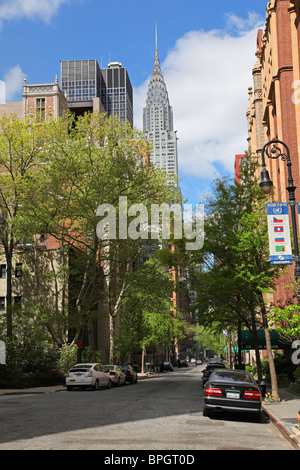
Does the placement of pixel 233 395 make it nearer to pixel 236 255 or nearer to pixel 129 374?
pixel 236 255

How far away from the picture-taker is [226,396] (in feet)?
44.6

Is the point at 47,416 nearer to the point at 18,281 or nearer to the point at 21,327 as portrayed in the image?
the point at 21,327

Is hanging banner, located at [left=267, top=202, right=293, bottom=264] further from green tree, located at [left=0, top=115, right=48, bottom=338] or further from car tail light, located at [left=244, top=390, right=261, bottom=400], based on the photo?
green tree, located at [left=0, top=115, right=48, bottom=338]

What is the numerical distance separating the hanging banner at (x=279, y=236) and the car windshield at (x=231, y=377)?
356 cm

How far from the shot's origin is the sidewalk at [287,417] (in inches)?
407

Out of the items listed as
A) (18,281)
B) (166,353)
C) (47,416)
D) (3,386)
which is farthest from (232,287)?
(166,353)

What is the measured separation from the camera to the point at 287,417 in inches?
554

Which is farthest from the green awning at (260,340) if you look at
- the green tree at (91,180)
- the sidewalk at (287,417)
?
the sidewalk at (287,417)

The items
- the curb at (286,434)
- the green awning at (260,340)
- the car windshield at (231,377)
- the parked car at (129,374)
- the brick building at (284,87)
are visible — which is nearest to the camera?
the curb at (286,434)

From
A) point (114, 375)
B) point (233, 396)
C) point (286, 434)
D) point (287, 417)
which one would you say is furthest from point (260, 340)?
point (286, 434)

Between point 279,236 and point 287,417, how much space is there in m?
5.37

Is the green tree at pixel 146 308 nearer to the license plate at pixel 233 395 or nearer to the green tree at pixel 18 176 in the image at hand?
the green tree at pixel 18 176

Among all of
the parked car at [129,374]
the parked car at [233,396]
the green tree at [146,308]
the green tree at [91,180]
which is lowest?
the parked car at [129,374]

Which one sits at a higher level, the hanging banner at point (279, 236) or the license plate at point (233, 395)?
the hanging banner at point (279, 236)
